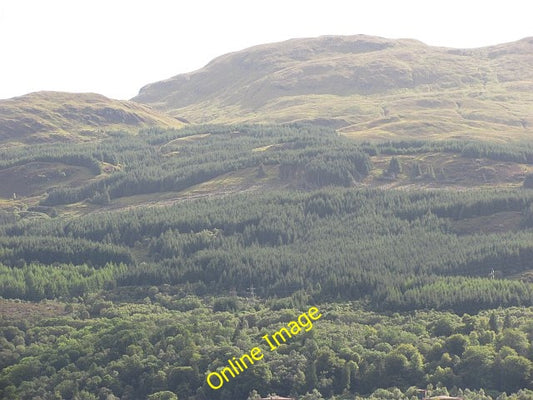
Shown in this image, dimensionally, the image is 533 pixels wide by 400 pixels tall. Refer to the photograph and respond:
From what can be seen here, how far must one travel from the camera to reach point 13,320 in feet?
624

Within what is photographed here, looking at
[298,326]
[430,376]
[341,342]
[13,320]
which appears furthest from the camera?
[13,320]

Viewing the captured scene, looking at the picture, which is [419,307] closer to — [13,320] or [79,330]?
[79,330]

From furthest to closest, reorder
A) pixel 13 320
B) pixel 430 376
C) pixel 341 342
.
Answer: pixel 13 320 → pixel 341 342 → pixel 430 376

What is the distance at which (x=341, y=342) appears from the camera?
160625mm

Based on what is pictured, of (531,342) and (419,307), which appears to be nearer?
(531,342)

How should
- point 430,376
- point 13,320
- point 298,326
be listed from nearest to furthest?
point 430,376
point 298,326
point 13,320

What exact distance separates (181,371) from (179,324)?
22345mm

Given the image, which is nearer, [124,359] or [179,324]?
[124,359]

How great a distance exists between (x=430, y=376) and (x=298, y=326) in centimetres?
3124

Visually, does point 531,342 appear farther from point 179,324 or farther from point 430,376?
point 179,324

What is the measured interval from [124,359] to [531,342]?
58.7 metres

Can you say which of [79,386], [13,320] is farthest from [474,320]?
[13,320]

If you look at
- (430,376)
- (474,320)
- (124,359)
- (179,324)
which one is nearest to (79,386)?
(124,359)

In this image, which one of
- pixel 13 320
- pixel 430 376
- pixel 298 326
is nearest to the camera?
pixel 430 376
